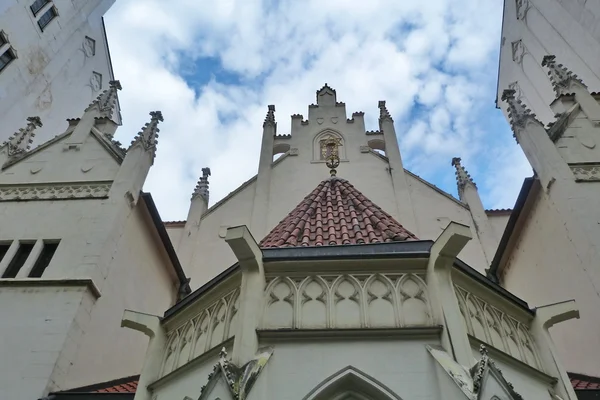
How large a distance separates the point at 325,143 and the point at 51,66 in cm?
1359

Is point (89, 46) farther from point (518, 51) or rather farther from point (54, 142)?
point (518, 51)

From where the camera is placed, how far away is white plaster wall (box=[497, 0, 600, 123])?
55.8 ft

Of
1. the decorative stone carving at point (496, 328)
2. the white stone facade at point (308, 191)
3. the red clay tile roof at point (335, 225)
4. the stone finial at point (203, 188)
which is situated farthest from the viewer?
the stone finial at point (203, 188)

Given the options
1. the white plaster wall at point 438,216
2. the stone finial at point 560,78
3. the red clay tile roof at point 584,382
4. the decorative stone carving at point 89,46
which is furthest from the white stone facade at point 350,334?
the decorative stone carving at point 89,46

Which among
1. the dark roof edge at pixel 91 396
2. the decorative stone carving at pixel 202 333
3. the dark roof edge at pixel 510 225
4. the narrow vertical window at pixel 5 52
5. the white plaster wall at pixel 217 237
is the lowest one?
the dark roof edge at pixel 91 396

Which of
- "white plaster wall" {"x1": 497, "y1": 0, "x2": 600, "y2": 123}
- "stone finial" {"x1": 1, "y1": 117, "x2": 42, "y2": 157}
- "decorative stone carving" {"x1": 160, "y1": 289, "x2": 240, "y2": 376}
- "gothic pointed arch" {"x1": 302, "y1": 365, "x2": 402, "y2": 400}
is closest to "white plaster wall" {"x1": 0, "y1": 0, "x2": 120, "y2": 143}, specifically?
"stone finial" {"x1": 1, "y1": 117, "x2": 42, "y2": 157}

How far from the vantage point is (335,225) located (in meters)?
7.75

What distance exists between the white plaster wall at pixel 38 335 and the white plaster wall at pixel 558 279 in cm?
933

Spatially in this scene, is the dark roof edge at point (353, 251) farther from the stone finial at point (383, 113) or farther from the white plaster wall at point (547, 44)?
the white plaster wall at point (547, 44)

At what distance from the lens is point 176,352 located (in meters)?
6.68

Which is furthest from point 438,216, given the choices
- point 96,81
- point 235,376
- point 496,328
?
point 96,81

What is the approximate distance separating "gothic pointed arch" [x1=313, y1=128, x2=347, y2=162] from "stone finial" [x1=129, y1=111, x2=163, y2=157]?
17.0 feet

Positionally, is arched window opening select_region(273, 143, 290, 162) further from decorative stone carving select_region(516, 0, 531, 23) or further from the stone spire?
decorative stone carving select_region(516, 0, 531, 23)

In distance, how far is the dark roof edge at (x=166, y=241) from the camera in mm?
11914
